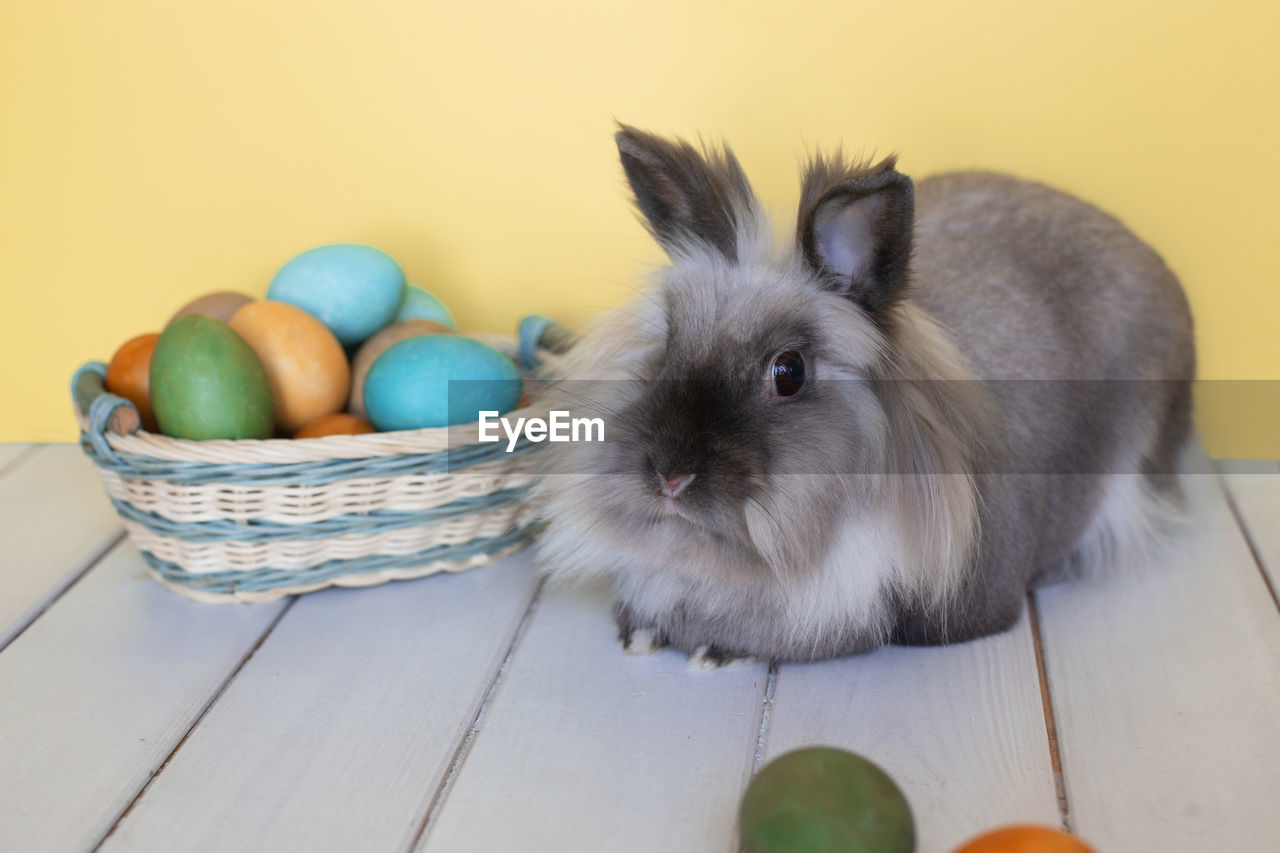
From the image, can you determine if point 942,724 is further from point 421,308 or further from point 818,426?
point 421,308

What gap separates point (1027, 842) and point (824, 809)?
0.60 ft

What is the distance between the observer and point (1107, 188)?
2.06 metres

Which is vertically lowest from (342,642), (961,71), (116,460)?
(342,642)

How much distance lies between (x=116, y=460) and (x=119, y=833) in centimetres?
60

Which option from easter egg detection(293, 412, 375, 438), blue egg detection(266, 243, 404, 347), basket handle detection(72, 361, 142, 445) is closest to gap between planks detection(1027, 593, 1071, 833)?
easter egg detection(293, 412, 375, 438)

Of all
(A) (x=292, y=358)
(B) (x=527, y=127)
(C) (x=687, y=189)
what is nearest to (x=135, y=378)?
(A) (x=292, y=358)

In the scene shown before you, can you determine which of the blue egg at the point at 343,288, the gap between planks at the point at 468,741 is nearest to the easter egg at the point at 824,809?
the gap between planks at the point at 468,741

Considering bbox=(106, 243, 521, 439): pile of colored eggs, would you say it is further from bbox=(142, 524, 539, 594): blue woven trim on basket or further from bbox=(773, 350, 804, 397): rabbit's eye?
bbox=(773, 350, 804, 397): rabbit's eye

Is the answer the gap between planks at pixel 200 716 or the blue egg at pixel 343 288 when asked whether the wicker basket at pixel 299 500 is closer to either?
the gap between planks at pixel 200 716

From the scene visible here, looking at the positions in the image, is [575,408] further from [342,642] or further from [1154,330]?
[1154,330]

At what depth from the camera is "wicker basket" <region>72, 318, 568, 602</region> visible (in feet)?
5.34

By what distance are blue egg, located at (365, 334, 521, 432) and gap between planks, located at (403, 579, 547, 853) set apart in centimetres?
32

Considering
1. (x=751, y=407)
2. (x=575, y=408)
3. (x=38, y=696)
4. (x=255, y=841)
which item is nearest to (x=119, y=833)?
(x=255, y=841)

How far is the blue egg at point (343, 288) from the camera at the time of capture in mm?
1919
